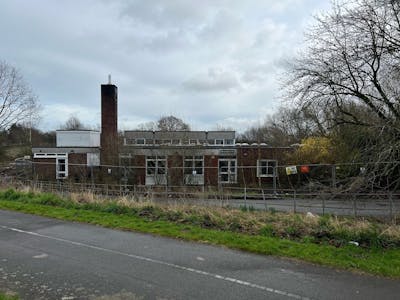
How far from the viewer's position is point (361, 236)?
29.0 feet

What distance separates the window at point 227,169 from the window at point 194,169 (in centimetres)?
203

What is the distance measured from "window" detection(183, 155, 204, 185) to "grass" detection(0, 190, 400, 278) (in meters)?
17.7

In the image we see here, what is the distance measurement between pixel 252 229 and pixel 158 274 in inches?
173

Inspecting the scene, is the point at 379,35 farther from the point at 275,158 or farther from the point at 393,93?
the point at 275,158

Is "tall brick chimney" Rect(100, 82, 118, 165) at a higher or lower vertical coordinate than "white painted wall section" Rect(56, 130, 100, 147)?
higher

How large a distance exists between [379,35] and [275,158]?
76.6ft

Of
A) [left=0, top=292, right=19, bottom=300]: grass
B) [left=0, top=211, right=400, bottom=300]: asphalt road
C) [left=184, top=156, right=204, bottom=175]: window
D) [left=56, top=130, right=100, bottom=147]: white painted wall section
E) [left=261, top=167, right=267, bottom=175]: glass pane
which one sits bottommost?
[left=0, top=211, right=400, bottom=300]: asphalt road

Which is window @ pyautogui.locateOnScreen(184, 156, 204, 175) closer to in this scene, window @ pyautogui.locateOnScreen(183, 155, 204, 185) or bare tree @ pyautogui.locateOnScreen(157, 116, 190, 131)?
window @ pyautogui.locateOnScreen(183, 155, 204, 185)

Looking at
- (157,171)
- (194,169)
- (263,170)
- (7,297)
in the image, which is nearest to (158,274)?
(7,297)

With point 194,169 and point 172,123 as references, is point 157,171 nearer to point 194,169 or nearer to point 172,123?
point 194,169

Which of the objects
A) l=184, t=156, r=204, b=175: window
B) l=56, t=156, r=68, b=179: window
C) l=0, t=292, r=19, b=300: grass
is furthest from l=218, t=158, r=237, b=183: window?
l=0, t=292, r=19, b=300: grass

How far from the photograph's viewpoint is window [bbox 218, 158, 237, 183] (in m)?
35.7

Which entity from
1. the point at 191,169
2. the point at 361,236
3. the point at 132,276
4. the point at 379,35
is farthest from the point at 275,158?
the point at 132,276

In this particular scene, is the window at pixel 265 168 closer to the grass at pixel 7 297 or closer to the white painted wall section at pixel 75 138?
the white painted wall section at pixel 75 138
